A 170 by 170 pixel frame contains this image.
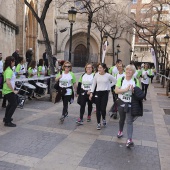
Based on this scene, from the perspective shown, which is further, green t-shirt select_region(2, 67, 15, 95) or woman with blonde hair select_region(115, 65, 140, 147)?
green t-shirt select_region(2, 67, 15, 95)

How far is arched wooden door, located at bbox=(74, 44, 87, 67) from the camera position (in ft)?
146

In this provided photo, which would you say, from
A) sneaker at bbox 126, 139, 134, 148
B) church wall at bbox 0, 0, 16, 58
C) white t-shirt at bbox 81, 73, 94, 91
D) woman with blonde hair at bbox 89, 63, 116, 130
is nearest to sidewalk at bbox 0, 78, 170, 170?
sneaker at bbox 126, 139, 134, 148

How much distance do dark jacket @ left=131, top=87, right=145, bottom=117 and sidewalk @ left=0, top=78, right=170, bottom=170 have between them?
31.4 inches

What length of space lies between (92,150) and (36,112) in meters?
3.83

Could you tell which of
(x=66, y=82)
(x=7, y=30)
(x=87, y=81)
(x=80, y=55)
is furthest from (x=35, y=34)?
(x=87, y=81)

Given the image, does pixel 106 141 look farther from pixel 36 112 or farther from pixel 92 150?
pixel 36 112

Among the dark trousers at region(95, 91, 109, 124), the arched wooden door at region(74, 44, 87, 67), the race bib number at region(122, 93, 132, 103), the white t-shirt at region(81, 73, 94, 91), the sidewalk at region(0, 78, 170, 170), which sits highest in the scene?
the arched wooden door at region(74, 44, 87, 67)

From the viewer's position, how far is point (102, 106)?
6730 millimetres

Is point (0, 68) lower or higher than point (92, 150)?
higher

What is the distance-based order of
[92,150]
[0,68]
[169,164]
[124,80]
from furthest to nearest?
[0,68], [124,80], [92,150], [169,164]

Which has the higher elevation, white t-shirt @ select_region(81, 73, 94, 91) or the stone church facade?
the stone church facade

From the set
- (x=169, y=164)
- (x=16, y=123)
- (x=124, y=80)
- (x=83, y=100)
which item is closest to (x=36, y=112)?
(x=16, y=123)

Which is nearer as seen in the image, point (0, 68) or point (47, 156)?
point (47, 156)

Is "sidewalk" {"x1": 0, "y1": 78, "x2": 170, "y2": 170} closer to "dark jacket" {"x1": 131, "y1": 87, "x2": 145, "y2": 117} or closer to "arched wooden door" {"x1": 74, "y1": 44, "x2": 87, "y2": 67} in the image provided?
"dark jacket" {"x1": 131, "y1": 87, "x2": 145, "y2": 117}
